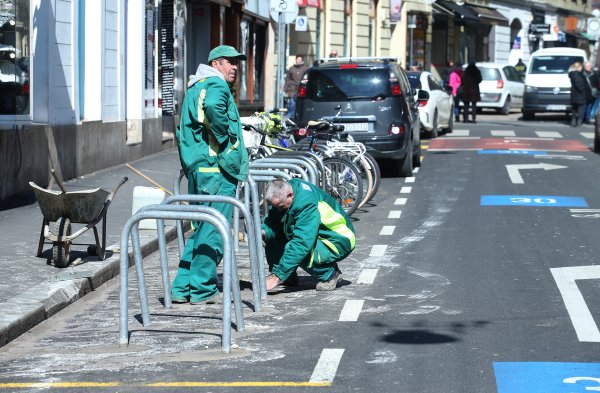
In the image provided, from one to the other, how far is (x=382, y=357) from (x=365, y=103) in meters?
11.7

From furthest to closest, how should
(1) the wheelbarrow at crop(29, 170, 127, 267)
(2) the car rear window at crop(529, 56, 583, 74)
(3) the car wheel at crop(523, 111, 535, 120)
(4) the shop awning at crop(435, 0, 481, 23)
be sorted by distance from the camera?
(4) the shop awning at crop(435, 0, 481, 23)
(2) the car rear window at crop(529, 56, 583, 74)
(3) the car wheel at crop(523, 111, 535, 120)
(1) the wheelbarrow at crop(29, 170, 127, 267)

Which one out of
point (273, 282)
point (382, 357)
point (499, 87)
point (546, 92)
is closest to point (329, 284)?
point (273, 282)

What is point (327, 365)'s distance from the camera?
23.0 ft

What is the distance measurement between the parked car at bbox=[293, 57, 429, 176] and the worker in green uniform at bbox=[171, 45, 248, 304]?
9.37m

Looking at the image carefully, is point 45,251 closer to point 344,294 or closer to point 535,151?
point 344,294

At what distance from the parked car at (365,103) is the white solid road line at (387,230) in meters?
4.83

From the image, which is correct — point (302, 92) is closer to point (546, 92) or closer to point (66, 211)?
point (66, 211)

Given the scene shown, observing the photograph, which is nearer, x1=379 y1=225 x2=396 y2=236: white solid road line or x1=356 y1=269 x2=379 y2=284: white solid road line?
x1=356 y1=269 x2=379 y2=284: white solid road line

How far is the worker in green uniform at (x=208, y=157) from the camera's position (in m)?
9.00

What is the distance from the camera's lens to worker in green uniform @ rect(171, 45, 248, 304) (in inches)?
A: 354

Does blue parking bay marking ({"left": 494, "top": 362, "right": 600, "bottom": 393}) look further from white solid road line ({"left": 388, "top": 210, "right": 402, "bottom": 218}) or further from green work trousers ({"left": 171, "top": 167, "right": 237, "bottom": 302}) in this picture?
white solid road line ({"left": 388, "top": 210, "right": 402, "bottom": 218})

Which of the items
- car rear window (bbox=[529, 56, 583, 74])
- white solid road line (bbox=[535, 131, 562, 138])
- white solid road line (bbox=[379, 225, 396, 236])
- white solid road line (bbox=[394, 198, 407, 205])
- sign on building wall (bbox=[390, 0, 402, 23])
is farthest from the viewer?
sign on building wall (bbox=[390, 0, 402, 23])

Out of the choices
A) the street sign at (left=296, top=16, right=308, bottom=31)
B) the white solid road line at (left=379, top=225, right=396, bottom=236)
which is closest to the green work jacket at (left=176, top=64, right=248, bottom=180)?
the white solid road line at (left=379, top=225, right=396, bottom=236)

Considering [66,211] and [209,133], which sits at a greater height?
[209,133]
